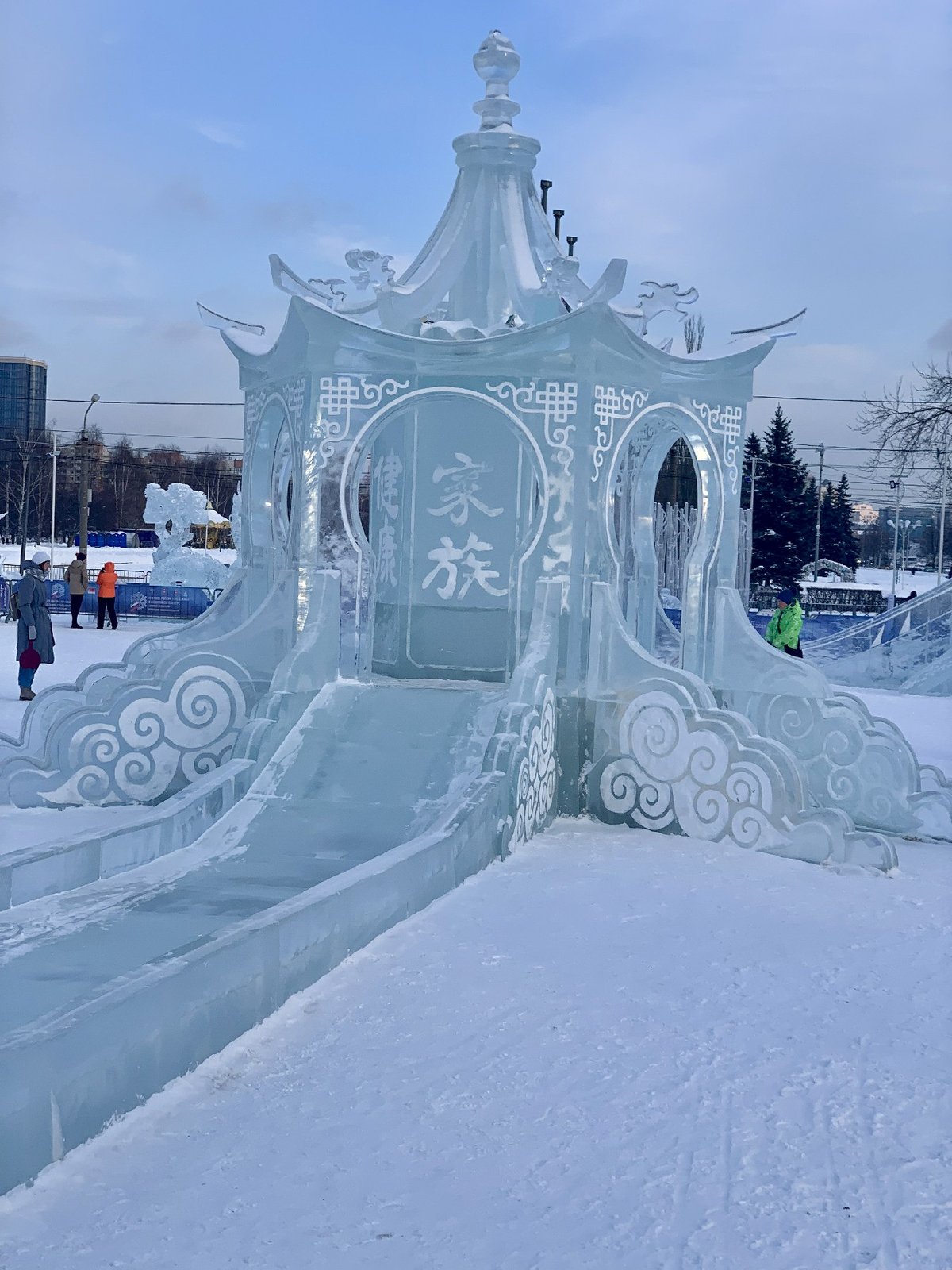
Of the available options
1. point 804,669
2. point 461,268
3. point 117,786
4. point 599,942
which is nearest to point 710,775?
point 804,669

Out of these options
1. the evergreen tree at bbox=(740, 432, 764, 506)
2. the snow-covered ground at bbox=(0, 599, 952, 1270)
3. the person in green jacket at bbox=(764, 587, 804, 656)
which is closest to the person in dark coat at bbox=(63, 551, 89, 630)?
the person in green jacket at bbox=(764, 587, 804, 656)

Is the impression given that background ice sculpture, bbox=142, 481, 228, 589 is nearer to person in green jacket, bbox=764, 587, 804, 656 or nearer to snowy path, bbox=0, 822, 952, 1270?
person in green jacket, bbox=764, 587, 804, 656

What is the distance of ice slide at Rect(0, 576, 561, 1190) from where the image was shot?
3.88 metres

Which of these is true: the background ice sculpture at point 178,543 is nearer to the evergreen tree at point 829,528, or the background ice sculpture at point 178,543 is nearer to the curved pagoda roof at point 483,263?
the curved pagoda roof at point 483,263

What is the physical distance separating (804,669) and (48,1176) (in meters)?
7.68

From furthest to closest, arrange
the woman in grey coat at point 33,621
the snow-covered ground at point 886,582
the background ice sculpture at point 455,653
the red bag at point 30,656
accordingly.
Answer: the snow-covered ground at point 886,582
the red bag at point 30,656
the woman in grey coat at point 33,621
the background ice sculpture at point 455,653

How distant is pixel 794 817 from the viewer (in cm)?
844

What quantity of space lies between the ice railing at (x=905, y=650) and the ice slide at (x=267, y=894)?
12.4 m

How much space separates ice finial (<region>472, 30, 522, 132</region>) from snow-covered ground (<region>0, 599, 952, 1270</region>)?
6990 mm

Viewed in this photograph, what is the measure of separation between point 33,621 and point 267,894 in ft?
25.4

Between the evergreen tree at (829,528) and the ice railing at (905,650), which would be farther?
the evergreen tree at (829,528)

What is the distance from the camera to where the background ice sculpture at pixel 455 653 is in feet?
24.1

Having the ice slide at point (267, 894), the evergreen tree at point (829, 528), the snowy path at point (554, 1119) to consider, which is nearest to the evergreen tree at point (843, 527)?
the evergreen tree at point (829, 528)

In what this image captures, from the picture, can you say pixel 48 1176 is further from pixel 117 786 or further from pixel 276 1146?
pixel 117 786
